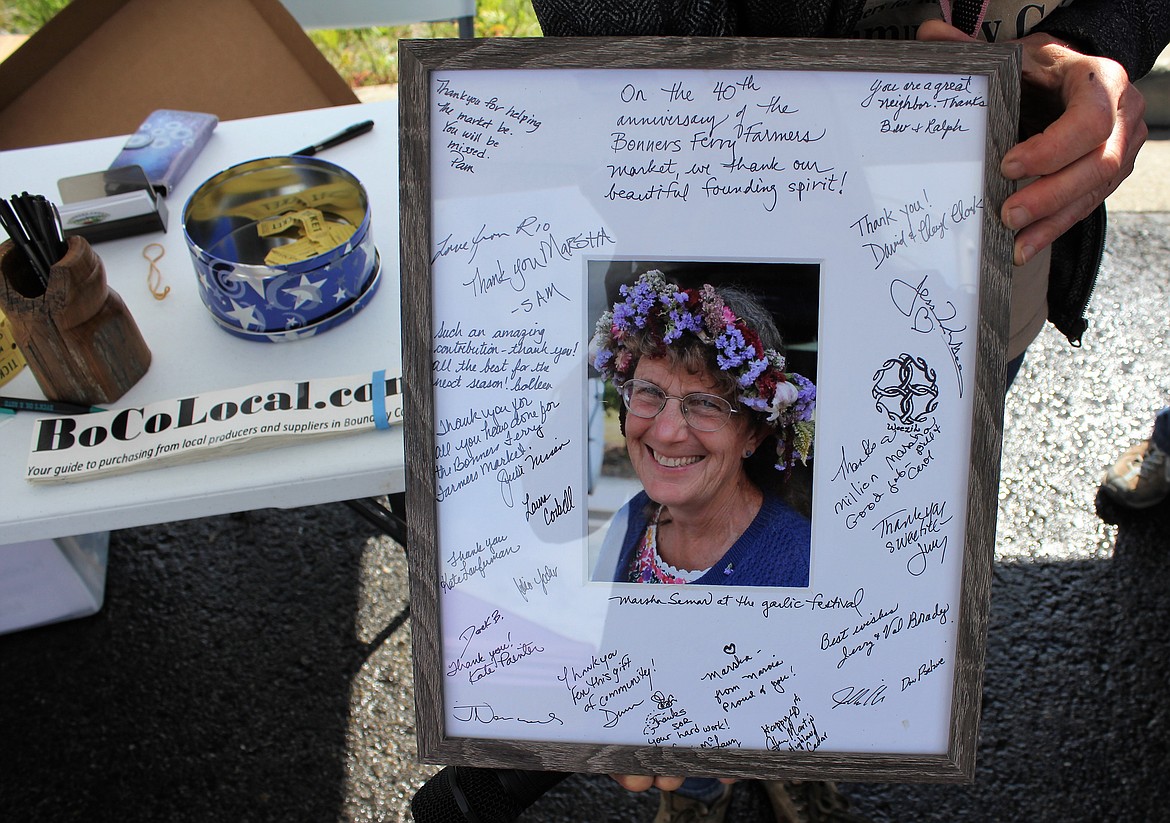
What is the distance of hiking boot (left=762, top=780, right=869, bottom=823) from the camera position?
1628mm

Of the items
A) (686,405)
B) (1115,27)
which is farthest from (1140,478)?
(686,405)

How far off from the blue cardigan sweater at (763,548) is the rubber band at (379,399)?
1.24ft

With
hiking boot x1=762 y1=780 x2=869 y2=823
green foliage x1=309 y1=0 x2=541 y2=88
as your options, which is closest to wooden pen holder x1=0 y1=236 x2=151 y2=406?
hiking boot x1=762 y1=780 x2=869 y2=823

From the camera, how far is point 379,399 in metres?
1.10

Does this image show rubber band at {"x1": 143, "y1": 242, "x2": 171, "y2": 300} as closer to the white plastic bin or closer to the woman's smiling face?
the white plastic bin

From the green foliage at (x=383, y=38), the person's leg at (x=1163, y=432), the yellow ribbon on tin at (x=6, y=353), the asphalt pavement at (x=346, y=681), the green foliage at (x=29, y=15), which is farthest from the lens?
the green foliage at (x=29, y=15)

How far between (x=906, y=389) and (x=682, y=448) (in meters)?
0.20

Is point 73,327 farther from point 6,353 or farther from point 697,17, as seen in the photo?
point 697,17

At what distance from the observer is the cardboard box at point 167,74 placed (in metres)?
1.62

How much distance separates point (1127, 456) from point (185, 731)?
6.90ft
